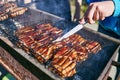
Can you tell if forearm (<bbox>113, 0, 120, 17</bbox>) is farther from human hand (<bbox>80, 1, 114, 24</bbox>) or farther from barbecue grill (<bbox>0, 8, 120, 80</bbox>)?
barbecue grill (<bbox>0, 8, 120, 80</bbox>)

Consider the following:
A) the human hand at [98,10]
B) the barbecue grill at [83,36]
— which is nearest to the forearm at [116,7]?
the human hand at [98,10]

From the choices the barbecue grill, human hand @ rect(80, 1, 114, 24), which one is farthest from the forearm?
the barbecue grill

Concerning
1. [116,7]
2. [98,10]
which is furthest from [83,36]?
[98,10]

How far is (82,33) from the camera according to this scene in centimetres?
524

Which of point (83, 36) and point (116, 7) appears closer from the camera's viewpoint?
point (116, 7)

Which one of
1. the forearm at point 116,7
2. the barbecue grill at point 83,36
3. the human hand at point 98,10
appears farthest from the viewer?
the barbecue grill at point 83,36

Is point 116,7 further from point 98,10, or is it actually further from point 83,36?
point 83,36

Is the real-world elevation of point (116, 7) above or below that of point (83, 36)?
above

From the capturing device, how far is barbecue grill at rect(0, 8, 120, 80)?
13.7ft

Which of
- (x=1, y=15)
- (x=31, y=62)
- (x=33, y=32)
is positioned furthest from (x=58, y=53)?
(x=1, y=15)

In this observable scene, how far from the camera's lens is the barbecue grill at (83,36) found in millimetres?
4161

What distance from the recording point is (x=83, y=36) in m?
5.20

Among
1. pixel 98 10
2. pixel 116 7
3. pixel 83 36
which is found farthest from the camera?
pixel 83 36

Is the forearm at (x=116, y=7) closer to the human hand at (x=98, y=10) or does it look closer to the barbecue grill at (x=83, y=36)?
the human hand at (x=98, y=10)
